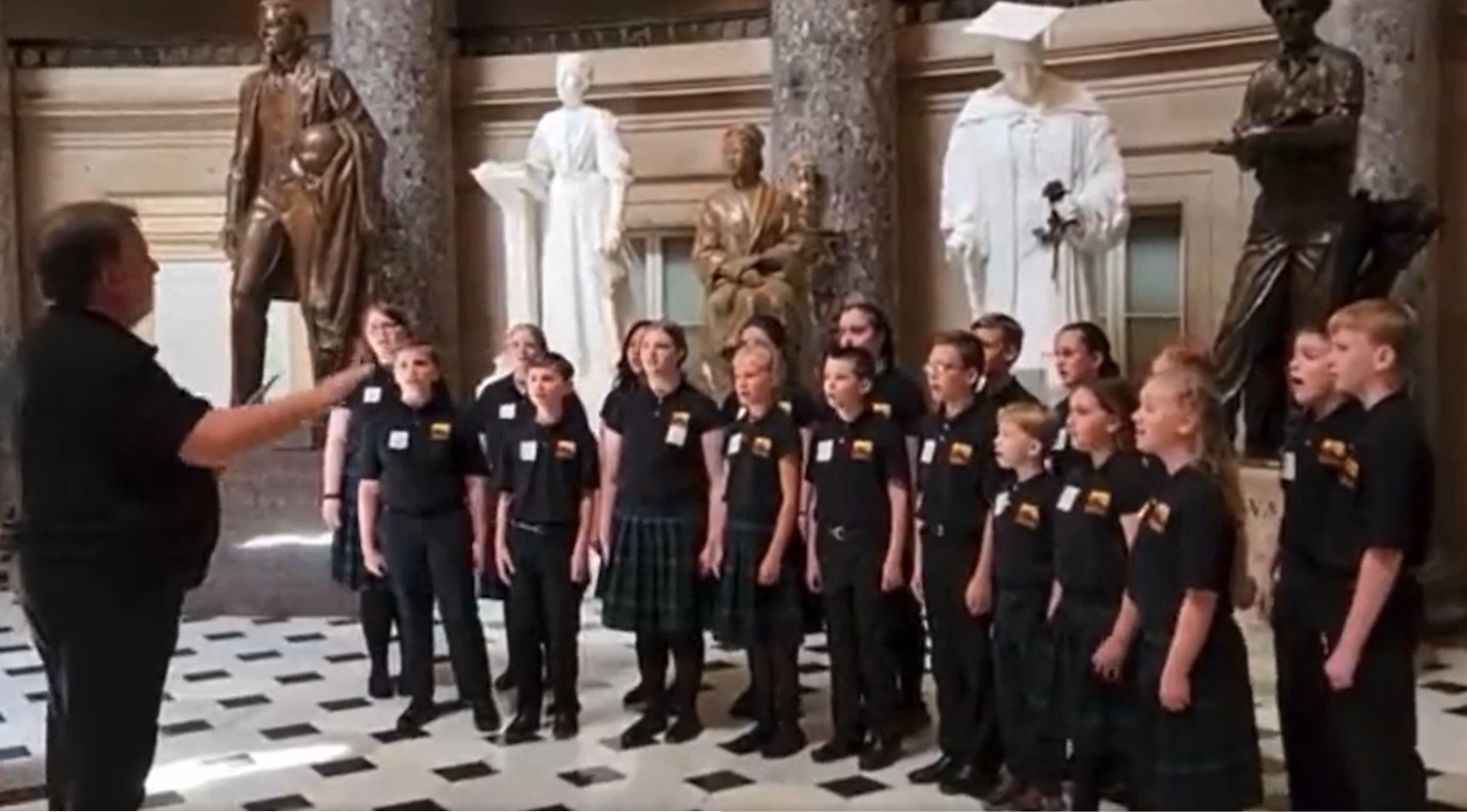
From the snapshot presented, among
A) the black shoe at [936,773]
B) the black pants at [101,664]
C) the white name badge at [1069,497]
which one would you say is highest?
the white name badge at [1069,497]

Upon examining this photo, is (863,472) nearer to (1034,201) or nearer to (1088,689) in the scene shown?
(1088,689)

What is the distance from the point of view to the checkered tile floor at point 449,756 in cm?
503

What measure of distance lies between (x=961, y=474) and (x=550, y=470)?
143 centimetres

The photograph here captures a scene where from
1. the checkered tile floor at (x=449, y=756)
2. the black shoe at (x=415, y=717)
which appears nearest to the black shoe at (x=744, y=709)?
the checkered tile floor at (x=449, y=756)

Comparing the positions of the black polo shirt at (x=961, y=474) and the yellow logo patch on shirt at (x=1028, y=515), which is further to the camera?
the black polo shirt at (x=961, y=474)

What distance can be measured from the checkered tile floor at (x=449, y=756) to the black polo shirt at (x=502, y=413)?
988mm

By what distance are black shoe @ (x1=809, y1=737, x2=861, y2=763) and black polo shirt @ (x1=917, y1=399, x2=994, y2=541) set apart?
0.81m

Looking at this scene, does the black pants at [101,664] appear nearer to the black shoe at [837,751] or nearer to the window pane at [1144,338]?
the black shoe at [837,751]

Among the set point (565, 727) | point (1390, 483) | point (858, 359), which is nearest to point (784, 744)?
point (565, 727)

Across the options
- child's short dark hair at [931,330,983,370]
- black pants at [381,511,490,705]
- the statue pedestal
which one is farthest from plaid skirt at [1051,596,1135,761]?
the statue pedestal

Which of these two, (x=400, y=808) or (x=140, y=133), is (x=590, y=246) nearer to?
(x=140, y=133)

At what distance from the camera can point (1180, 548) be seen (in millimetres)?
3746

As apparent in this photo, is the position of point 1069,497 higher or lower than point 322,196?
lower

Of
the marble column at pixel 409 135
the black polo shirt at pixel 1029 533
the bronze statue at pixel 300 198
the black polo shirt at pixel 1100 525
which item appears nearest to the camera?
the black polo shirt at pixel 1100 525
